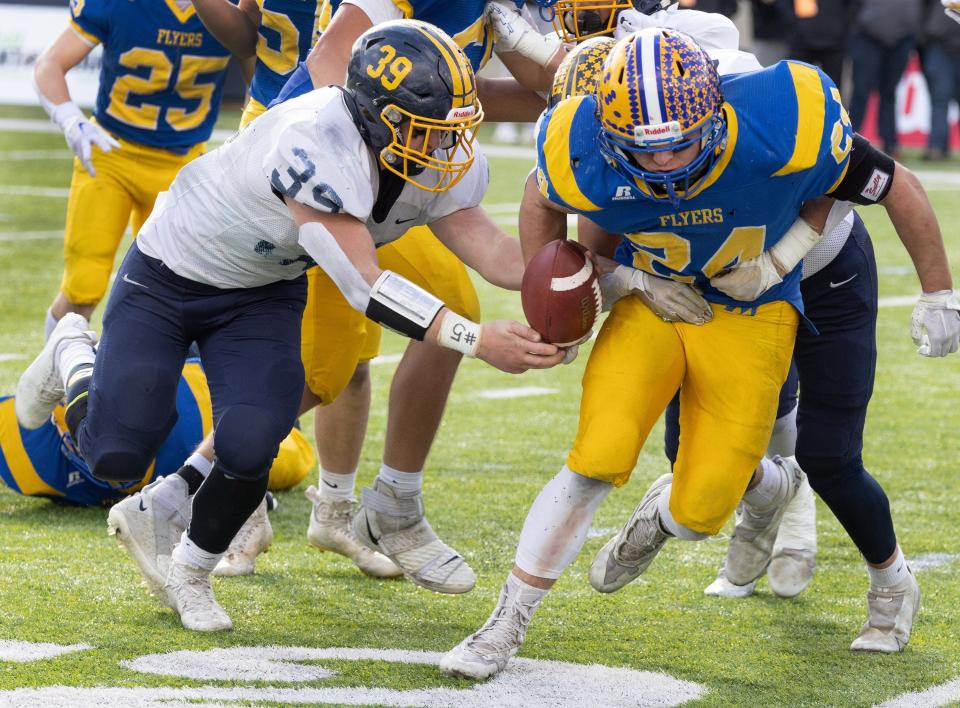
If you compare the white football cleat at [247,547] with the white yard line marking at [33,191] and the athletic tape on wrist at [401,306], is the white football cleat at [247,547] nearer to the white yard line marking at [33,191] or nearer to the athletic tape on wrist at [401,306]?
the athletic tape on wrist at [401,306]

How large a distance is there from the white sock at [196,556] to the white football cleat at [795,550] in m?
1.44

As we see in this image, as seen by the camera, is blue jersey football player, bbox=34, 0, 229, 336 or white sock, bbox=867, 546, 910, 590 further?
blue jersey football player, bbox=34, 0, 229, 336

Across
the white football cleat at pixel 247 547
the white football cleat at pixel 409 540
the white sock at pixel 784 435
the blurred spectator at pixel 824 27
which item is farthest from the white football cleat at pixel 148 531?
the blurred spectator at pixel 824 27

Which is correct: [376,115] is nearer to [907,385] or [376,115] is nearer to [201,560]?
[201,560]

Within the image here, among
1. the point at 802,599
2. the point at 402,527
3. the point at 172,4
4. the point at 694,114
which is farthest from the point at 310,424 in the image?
the point at 694,114

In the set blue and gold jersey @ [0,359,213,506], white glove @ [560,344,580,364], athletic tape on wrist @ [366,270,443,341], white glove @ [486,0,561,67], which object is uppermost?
white glove @ [486,0,561,67]

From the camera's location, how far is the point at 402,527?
3924 mm

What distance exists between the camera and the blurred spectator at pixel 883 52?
13812mm

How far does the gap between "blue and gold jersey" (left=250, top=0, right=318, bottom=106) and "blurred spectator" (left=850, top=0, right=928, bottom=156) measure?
33.0 feet

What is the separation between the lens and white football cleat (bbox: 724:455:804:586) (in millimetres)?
3877

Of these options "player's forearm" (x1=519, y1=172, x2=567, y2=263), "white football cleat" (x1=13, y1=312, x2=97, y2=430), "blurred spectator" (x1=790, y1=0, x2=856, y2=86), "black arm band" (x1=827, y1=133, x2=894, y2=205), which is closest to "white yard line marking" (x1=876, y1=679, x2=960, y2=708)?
"black arm band" (x1=827, y1=133, x2=894, y2=205)

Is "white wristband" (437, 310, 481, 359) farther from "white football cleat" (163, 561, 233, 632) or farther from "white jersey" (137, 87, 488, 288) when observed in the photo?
"white football cleat" (163, 561, 233, 632)

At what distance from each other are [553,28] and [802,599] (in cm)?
169

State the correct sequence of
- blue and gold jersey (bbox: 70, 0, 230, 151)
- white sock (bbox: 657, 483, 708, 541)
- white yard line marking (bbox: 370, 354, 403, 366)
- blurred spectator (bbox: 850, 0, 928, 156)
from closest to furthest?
1. white sock (bbox: 657, 483, 708, 541)
2. blue and gold jersey (bbox: 70, 0, 230, 151)
3. white yard line marking (bbox: 370, 354, 403, 366)
4. blurred spectator (bbox: 850, 0, 928, 156)
